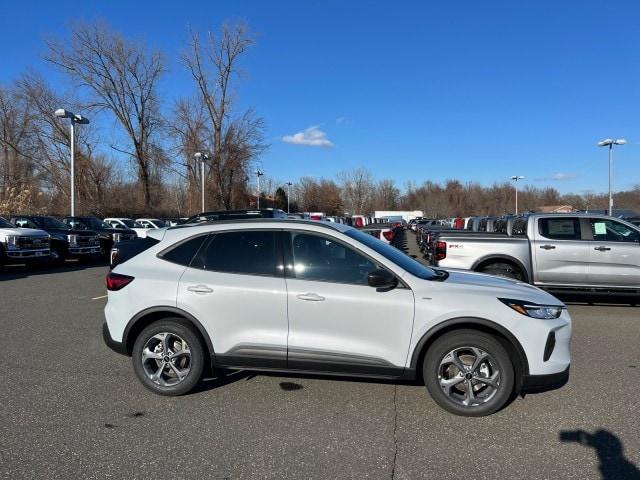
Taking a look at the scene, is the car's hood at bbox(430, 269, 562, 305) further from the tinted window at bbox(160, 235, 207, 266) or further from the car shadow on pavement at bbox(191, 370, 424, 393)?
the tinted window at bbox(160, 235, 207, 266)

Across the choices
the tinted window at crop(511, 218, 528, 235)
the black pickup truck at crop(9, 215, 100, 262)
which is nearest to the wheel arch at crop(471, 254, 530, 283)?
the tinted window at crop(511, 218, 528, 235)

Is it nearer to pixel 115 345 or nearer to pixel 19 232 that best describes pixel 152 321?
pixel 115 345

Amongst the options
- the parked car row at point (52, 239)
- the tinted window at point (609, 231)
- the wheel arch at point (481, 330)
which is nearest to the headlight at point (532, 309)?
the wheel arch at point (481, 330)

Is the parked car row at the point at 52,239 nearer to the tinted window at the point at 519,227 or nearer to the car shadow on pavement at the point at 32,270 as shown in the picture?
the car shadow on pavement at the point at 32,270

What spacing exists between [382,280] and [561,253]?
6257 mm

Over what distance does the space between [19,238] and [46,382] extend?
40.0ft

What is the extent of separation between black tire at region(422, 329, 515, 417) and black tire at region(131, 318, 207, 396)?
207cm

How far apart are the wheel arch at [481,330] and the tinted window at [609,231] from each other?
243 inches

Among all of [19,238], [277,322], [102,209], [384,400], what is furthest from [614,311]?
[102,209]

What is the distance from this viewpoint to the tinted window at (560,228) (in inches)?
363

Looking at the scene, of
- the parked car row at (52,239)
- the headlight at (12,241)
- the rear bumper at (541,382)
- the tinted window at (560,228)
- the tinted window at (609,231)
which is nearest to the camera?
the rear bumper at (541,382)

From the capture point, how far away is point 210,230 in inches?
190

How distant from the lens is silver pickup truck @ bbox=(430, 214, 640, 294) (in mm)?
8875

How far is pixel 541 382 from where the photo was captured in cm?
404
